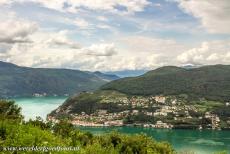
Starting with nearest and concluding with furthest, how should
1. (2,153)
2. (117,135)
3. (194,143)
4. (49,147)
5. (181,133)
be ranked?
(2,153)
(49,147)
(117,135)
(194,143)
(181,133)

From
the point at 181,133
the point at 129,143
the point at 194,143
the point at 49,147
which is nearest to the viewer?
the point at 49,147

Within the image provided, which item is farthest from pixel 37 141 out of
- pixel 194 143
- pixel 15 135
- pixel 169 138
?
pixel 169 138

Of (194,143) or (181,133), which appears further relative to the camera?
(181,133)

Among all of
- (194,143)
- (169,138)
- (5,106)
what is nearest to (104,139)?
(5,106)

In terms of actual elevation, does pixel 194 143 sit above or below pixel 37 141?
below

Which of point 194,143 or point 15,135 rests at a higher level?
point 15,135

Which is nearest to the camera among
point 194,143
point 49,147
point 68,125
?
point 49,147

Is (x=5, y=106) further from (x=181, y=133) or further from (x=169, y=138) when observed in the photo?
(x=181, y=133)

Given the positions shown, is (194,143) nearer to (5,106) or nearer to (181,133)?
(181,133)

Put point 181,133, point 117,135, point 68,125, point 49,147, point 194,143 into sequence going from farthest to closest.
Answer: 1. point 181,133
2. point 194,143
3. point 68,125
4. point 117,135
5. point 49,147
